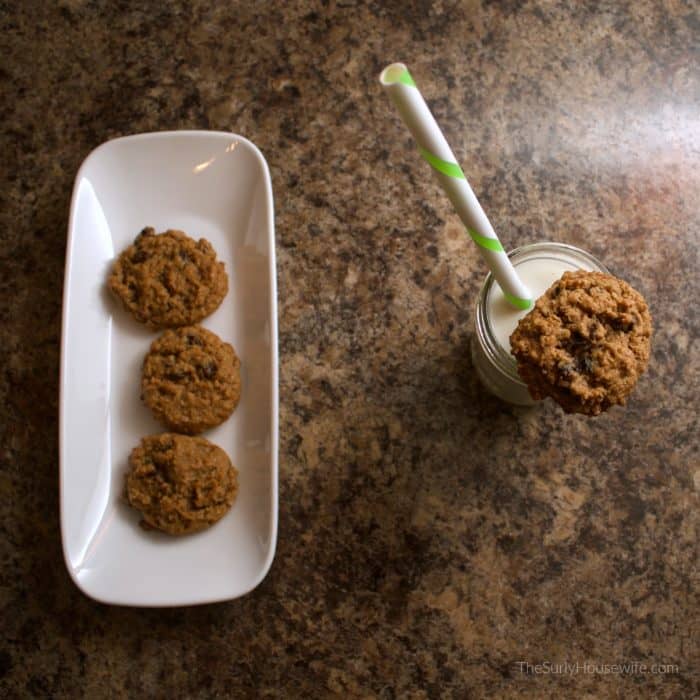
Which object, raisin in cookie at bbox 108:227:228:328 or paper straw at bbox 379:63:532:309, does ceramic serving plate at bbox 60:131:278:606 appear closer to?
raisin in cookie at bbox 108:227:228:328

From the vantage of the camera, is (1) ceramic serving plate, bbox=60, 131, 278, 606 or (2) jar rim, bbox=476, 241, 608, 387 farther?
(1) ceramic serving plate, bbox=60, 131, 278, 606

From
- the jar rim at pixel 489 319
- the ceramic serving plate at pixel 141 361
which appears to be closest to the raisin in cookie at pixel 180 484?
the ceramic serving plate at pixel 141 361

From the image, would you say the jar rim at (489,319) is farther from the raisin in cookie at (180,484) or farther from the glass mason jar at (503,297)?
the raisin in cookie at (180,484)

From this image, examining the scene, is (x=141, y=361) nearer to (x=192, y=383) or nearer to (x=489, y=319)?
(x=192, y=383)

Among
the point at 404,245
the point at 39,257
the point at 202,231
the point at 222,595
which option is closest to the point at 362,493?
the point at 222,595

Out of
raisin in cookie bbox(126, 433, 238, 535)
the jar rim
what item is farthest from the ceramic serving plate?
the jar rim

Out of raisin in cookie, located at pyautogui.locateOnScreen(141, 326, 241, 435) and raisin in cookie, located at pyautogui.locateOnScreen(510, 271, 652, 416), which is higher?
raisin in cookie, located at pyautogui.locateOnScreen(510, 271, 652, 416)

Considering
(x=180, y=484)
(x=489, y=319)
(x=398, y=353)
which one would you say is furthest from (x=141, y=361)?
(x=489, y=319)
